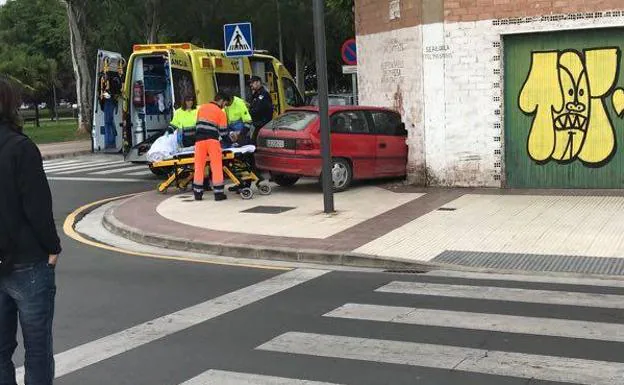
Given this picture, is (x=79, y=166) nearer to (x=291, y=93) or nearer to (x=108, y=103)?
(x=108, y=103)

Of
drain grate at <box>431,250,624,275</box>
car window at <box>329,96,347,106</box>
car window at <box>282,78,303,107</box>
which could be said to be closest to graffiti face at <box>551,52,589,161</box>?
drain grate at <box>431,250,624,275</box>

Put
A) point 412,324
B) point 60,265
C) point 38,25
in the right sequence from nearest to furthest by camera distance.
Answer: point 412,324 → point 60,265 → point 38,25

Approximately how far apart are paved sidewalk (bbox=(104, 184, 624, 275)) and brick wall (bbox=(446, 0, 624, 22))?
9.87 ft

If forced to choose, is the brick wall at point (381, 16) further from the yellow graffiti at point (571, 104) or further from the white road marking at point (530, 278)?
the white road marking at point (530, 278)

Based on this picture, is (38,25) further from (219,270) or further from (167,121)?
(219,270)

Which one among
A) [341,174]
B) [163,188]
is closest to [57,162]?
[163,188]

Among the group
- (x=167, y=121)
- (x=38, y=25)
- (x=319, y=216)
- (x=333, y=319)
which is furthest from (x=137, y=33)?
(x=38, y=25)

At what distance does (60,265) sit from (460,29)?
26.1 feet

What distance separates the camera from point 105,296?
7.22 meters

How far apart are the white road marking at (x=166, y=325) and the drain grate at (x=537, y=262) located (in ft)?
5.44

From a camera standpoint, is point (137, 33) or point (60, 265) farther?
point (137, 33)

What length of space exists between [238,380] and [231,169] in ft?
30.2

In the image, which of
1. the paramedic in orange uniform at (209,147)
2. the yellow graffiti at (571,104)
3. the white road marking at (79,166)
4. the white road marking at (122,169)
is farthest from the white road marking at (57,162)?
the yellow graffiti at (571,104)

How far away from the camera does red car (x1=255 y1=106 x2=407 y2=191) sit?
514 inches
